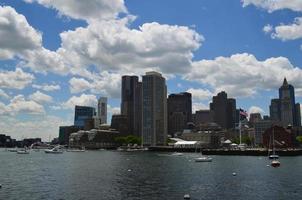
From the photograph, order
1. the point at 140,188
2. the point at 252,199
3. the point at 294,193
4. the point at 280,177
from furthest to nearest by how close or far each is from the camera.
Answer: the point at 280,177 < the point at 140,188 < the point at 294,193 < the point at 252,199

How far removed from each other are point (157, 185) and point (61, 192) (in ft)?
65.3

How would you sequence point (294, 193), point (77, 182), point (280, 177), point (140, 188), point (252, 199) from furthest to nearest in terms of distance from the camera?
point (280, 177)
point (77, 182)
point (140, 188)
point (294, 193)
point (252, 199)

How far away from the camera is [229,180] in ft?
318

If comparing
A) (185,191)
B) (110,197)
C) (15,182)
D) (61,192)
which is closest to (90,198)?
(110,197)

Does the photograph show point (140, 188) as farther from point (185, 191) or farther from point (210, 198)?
point (210, 198)

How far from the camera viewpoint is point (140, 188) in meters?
80.8

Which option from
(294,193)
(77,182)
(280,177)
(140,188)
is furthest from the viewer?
(280,177)

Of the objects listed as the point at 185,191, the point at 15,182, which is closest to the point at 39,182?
the point at 15,182

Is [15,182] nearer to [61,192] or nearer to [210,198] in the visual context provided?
[61,192]

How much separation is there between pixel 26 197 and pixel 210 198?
3046 cm

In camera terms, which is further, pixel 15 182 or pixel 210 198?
pixel 15 182

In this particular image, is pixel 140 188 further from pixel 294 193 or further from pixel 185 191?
pixel 294 193

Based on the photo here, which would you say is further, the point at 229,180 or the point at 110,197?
the point at 229,180

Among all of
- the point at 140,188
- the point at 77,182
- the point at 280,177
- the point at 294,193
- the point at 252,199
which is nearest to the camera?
the point at 252,199
